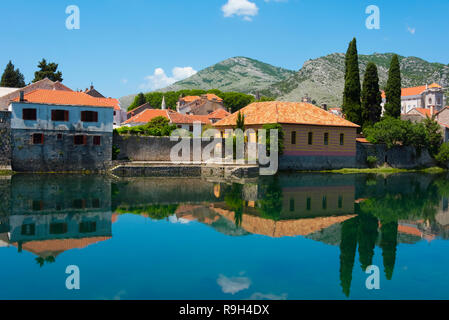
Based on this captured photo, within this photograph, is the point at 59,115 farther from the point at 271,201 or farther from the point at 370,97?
the point at 370,97

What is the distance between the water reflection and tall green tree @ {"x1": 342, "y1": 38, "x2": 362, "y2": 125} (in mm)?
18962

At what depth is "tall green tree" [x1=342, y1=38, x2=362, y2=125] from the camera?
44.7 meters

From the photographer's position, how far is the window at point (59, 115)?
1294 inches

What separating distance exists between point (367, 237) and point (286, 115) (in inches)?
1095

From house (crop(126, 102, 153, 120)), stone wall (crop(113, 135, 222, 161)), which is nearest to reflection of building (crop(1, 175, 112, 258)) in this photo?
stone wall (crop(113, 135, 222, 161))

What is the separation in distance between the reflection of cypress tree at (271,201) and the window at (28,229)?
8129mm

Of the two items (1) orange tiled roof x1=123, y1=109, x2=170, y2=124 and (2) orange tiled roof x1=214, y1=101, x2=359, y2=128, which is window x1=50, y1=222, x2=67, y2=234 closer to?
(2) orange tiled roof x1=214, y1=101, x2=359, y2=128

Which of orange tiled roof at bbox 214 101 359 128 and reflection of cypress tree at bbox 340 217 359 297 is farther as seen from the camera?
orange tiled roof at bbox 214 101 359 128

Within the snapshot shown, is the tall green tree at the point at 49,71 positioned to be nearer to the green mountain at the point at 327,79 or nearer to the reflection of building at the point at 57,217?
the reflection of building at the point at 57,217

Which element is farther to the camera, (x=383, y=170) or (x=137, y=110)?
(x=137, y=110)

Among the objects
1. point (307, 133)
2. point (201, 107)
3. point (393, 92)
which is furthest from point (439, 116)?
point (201, 107)

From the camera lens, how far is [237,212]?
1723 cm

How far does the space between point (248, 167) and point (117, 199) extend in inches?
615
